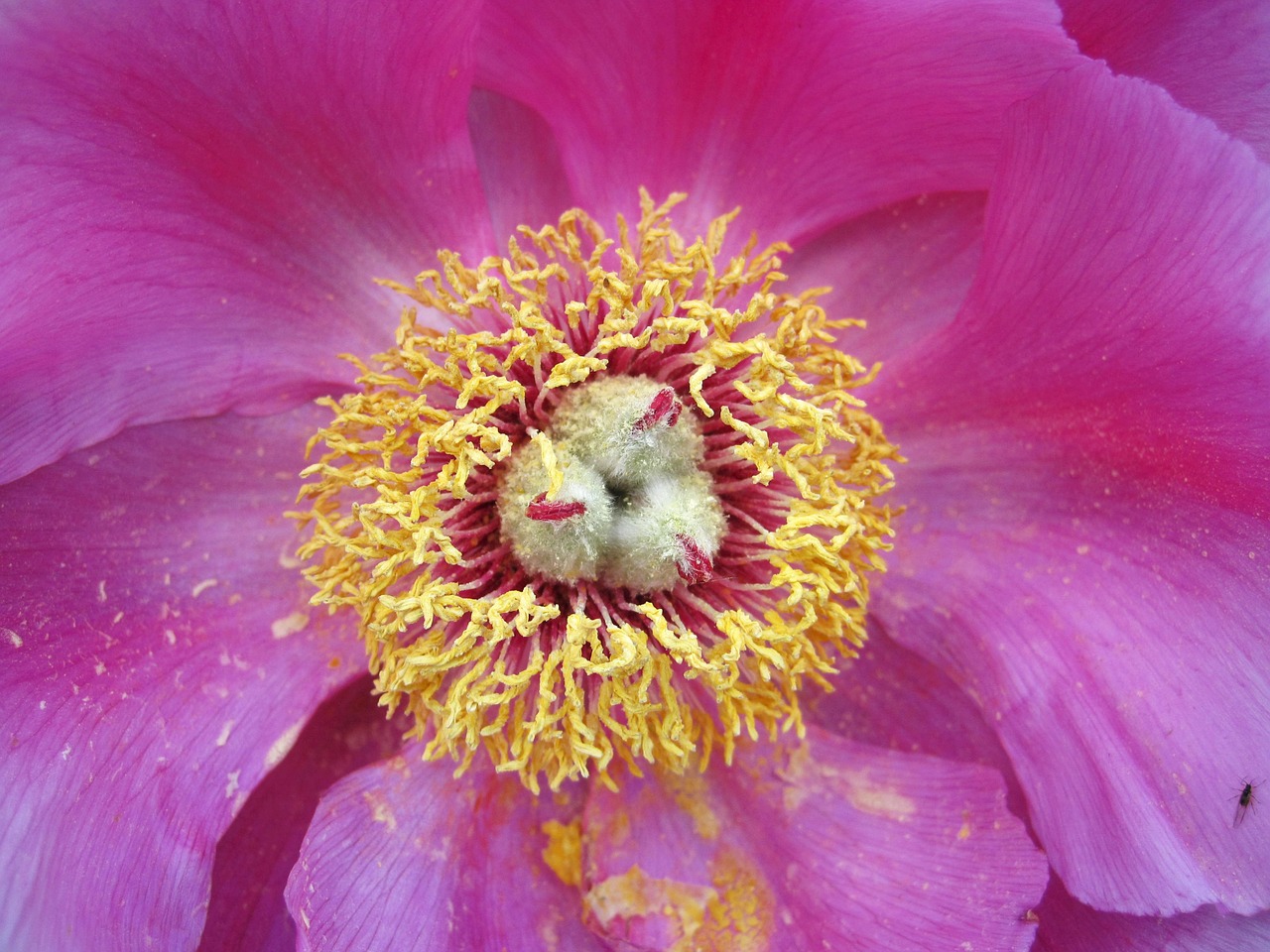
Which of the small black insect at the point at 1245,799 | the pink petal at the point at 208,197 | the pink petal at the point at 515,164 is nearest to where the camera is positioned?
the pink petal at the point at 208,197

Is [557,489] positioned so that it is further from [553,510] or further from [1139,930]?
[1139,930]

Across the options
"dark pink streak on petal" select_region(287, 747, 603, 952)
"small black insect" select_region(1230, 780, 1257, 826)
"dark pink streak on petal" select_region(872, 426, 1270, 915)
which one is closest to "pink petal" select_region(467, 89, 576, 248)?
"dark pink streak on petal" select_region(872, 426, 1270, 915)

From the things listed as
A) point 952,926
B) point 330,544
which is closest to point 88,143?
point 330,544

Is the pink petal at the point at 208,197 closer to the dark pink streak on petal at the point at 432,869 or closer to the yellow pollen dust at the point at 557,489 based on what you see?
the yellow pollen dust at the point at 557,489

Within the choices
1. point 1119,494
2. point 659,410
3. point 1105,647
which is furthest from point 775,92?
point 1105,647

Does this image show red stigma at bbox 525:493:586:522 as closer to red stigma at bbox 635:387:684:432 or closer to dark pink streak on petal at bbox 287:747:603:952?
red stigma at bbox 635:387:684:432

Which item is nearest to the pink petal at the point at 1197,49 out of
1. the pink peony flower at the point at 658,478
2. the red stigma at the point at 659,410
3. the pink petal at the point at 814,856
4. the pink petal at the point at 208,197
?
the pink peony flower at the point at 658,478
